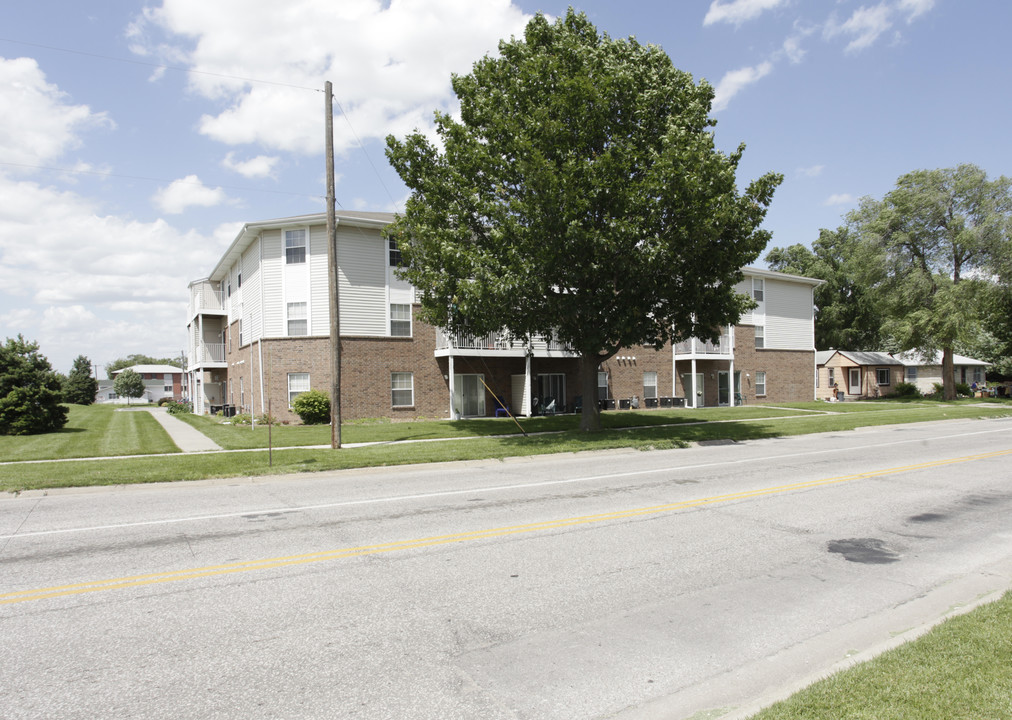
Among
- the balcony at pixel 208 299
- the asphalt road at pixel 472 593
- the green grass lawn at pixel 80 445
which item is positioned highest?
the balcony at pixel 208 299

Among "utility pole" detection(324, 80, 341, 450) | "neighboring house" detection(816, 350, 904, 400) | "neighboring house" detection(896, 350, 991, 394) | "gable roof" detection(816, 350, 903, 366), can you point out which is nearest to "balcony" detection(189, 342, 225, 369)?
"utility pole" detection(324, 80, 341, 450)

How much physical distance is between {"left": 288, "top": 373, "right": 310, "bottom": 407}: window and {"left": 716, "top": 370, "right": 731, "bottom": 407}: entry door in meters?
23.7

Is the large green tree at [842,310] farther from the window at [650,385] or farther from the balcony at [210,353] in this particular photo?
the balcony at [210,353]

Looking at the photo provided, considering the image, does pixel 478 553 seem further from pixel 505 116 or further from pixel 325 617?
pixel 505 116

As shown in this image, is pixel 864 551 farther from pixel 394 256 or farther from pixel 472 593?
pixel 394 256

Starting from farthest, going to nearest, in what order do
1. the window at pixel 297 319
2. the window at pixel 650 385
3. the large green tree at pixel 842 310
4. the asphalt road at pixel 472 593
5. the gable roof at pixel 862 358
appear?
the large green tree at pixel 842 310 → the gable roof at pixel 862 358 → the window at pixel 650 385 → the window at pixel 297 319 → the asphalt road at pixel 472 593

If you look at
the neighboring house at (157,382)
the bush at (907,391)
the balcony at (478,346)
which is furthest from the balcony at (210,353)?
the neighboring house at (157,382)

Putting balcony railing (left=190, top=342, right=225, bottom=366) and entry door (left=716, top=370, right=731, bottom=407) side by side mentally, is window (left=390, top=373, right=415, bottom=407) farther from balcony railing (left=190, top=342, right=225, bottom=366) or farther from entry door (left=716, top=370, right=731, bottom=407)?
entry door (left=716, top=370, right=731, bottom=407)

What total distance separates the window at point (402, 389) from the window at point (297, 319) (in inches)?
167

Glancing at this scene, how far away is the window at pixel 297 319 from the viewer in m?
26.8

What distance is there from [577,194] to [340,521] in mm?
10297

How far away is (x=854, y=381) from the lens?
49500 millimetres

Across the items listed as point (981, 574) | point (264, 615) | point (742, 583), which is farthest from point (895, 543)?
point (264, 615)

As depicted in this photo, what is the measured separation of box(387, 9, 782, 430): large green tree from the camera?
1570cm
